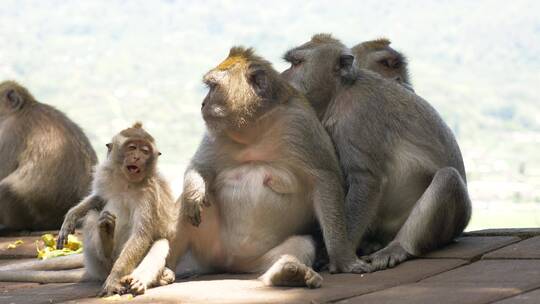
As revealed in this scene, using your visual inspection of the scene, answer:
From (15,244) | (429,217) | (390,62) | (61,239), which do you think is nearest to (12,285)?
(61,239)

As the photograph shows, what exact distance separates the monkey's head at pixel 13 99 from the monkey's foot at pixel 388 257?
5.11m

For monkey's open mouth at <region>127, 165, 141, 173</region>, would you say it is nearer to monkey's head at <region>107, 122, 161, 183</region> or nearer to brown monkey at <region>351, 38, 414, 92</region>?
monkey's head at <region>107, 122, 161, 183</region>

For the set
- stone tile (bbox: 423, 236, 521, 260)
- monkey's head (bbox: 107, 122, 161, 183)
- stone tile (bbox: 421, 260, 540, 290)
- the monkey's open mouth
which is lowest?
stone tile (bbox: 421, 260, 540, 290)

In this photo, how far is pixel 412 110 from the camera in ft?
19.9

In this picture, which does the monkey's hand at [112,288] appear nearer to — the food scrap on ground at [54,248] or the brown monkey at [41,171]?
the food scrap on ground at [54,248]

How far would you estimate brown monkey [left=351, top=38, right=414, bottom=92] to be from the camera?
6891 mm

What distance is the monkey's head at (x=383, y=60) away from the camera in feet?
22.6

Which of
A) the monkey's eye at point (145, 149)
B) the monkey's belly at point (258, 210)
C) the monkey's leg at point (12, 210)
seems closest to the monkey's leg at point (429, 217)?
the monkey's belly at point (258, 210)

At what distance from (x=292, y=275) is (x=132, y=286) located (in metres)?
0.80

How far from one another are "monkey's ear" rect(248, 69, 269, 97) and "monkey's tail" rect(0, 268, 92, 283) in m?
1.46

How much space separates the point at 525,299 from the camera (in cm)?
418

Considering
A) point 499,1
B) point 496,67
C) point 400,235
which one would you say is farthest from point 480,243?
point 499,1

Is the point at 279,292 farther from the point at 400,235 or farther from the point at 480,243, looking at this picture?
the point at 480,243

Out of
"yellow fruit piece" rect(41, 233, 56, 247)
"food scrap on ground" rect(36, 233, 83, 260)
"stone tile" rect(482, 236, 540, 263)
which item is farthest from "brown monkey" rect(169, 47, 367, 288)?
"yellow fruit piece" rect(41, 233, 56, 247)
